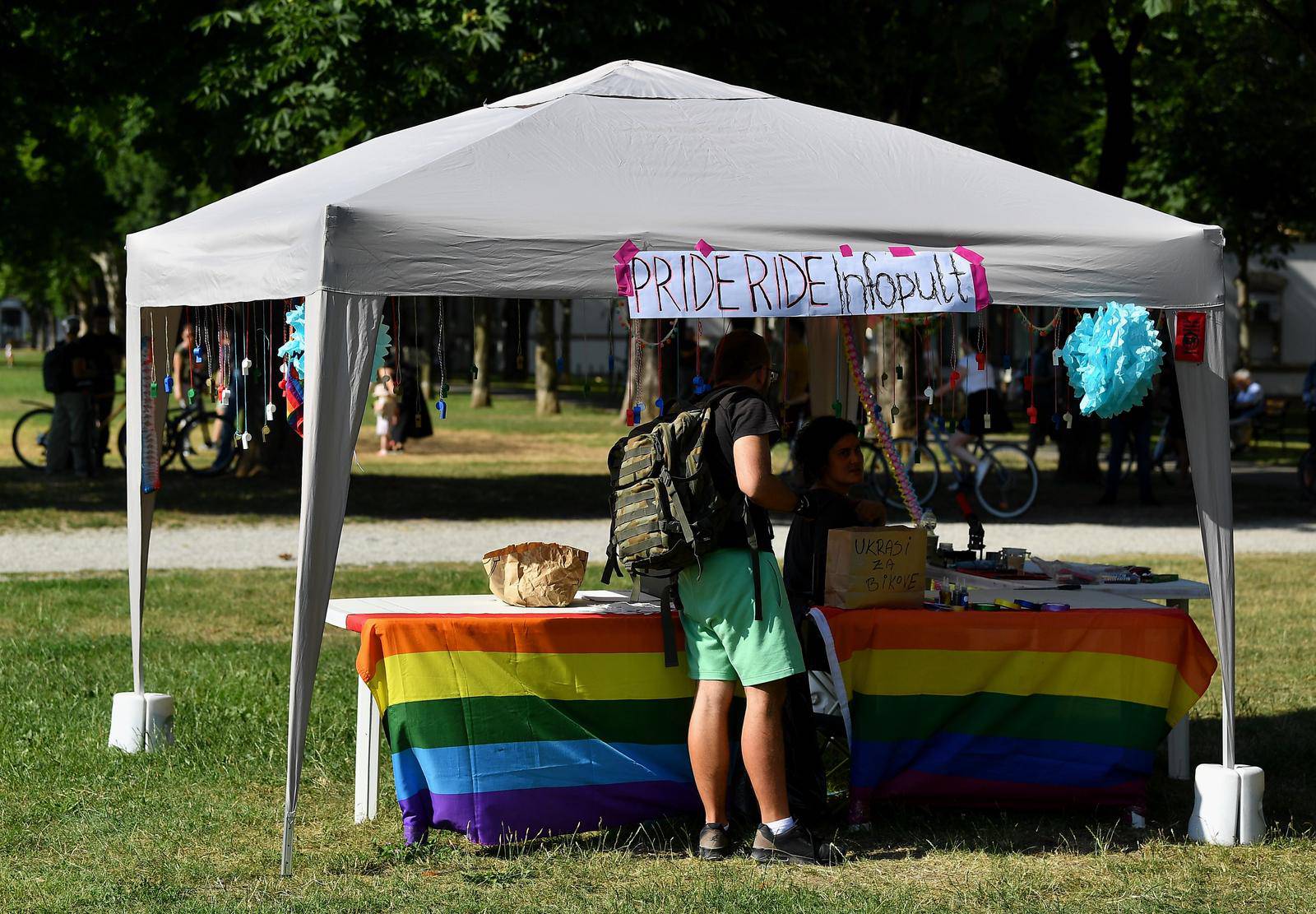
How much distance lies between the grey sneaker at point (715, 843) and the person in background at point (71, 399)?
1479 centimetres

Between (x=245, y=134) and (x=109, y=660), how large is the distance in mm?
8913

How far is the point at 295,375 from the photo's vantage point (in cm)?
578

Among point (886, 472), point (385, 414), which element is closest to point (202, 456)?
point (385, 414)

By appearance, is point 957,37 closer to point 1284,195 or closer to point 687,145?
point 687,145

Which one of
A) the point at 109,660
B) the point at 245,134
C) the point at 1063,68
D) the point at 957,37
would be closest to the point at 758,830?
the point at 109,660

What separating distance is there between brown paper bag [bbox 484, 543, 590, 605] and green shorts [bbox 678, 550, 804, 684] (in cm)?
61

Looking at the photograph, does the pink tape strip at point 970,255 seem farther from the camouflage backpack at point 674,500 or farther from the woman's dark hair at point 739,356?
the camouflage backpack at point 674,500

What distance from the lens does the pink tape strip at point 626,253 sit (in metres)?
5.28

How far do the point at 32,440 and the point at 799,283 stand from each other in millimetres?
20575

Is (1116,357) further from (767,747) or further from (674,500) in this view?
(767,747)

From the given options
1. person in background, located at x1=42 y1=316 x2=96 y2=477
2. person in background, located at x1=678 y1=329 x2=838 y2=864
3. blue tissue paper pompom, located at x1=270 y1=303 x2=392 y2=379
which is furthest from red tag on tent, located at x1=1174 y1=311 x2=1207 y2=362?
person in background, located at x1=42 y1=316 x2=96 y2=477

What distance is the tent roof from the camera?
17.0ft

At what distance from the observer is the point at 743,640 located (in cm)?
547

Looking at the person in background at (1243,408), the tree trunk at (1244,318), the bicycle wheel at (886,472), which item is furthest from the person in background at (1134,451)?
the tree trunk at (1244,318)
